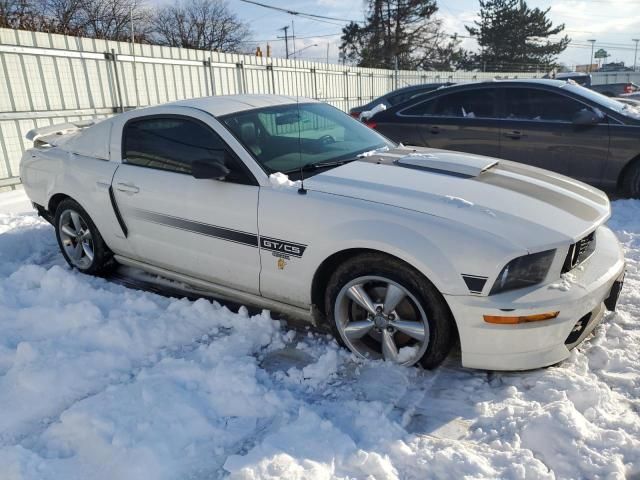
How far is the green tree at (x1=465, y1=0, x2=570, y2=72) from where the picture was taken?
165 feet

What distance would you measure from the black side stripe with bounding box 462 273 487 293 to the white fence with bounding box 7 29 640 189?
739 cm

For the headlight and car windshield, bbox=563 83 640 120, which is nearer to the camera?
the headlight

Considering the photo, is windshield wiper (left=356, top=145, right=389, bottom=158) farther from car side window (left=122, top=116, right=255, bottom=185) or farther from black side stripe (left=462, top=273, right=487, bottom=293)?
black side stripe (left=462, top=273, right=487, bottom=293)

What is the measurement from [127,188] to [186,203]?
2.17 ft

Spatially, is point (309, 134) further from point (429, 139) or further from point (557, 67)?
point (557, 67)

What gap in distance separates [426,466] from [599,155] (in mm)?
5218

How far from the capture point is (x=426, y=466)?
7.32 ft

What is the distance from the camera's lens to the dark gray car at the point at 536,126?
6055 mm

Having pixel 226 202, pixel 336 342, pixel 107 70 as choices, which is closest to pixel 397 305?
pixel 336 342

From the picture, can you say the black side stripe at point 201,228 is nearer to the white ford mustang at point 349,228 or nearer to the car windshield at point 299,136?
the white ford mustang at point 349,228

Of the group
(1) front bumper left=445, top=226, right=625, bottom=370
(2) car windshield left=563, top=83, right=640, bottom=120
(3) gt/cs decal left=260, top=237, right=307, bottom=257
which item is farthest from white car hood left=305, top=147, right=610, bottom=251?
(2) car windshield left=563, top=83, right=640, bottom=120

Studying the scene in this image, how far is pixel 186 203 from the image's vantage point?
3.52m

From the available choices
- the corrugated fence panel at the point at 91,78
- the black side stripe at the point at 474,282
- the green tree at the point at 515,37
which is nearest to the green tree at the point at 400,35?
the green tree at the point at 515,37

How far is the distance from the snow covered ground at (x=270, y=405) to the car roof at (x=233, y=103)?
142cm
